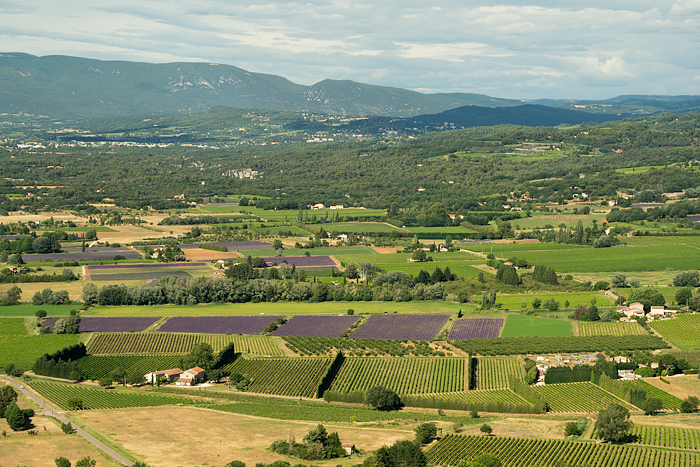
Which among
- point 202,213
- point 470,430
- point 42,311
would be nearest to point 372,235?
point 202,213

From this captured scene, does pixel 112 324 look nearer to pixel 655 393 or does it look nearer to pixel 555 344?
pixel 555 344

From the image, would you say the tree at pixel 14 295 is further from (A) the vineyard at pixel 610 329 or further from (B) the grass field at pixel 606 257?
(B) the grass field at pixel 606 257

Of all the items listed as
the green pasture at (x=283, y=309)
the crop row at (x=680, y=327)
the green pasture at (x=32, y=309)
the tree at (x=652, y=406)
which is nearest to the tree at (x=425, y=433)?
the tree at (x=652, y=406)

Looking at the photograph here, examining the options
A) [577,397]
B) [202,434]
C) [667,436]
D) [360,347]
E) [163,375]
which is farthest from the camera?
[360,347]

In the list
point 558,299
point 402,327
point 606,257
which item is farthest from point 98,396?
point 606,257

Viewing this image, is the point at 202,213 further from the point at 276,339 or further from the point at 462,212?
the point at 276,339
